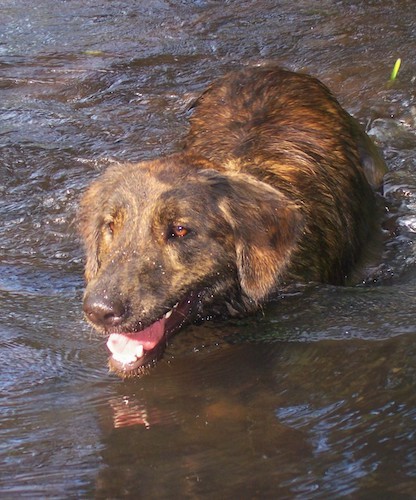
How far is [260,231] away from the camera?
5.50m

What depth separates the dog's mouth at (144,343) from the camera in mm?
5055

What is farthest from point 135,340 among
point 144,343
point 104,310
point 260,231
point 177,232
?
point 260,231

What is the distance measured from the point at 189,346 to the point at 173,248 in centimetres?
75

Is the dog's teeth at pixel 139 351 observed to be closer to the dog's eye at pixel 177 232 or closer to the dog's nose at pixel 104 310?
the dog's nose at pixel 104 310

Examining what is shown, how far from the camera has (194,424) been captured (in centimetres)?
464

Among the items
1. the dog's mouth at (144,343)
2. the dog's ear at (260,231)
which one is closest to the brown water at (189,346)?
the dog's mouth at (144,343)

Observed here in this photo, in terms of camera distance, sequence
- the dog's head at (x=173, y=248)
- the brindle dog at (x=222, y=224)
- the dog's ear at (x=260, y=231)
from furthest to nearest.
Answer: the dog's ear at (x=260, y=231)
the brindle dog at (x=222, y=224)
the dog's head at (x=173, y=248)

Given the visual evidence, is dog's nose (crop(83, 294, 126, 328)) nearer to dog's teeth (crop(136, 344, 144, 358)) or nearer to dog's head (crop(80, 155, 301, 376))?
dog's head (crop(80, 155, 301, 376))

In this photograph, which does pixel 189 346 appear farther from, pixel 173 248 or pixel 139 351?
pixel 173 248

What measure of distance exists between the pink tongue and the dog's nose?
28 centimetres

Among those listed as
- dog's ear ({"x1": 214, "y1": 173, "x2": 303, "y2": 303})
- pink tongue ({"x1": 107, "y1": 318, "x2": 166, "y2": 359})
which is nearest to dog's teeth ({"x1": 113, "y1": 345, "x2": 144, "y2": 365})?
pink tongue ({"x1": 107, "y1": 318, "x2": 166, "y2": 359})

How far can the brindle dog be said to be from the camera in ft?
16.5

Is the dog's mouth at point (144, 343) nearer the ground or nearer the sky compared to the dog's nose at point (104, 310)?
nearer the ground

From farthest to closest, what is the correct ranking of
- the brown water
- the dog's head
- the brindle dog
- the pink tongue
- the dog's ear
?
the dog's ear < the pink tongue < the brindle dog < the dog's head < the brown water
